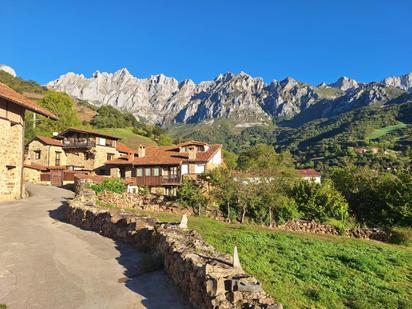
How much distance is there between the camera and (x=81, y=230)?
59.9 ft

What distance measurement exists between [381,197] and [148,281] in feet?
104

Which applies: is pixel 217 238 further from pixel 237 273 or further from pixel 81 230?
pixel 237 273

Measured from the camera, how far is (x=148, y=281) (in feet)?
35.7

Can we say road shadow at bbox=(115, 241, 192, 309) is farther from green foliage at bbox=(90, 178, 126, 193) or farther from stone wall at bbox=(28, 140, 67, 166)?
stone wall at bbox=(28, 140, 67, 166)

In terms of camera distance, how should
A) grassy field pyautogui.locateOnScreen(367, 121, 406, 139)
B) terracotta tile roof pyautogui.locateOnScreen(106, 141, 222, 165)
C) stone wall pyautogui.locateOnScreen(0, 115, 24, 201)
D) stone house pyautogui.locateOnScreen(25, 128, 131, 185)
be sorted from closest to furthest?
stone wall pyautogui.locateOnScreen(0, 115, 24, 201) → terracotta tile roof pyautogui.locateOnScreen(106, 141, 222, 165) → stone house pyautogui.locateOnScreen(25, 128, 131, 185) → grassy field pyautogui.locateOnScreen(367, 121, 406, 139)

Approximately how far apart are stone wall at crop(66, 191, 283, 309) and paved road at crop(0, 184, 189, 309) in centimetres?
47

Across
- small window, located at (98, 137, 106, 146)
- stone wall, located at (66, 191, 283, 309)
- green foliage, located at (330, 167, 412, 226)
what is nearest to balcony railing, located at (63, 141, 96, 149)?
small window, located at (98, 137, 106, 146)

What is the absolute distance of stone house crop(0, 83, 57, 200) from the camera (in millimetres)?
27031

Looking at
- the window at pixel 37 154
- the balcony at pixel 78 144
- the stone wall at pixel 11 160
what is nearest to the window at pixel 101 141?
the balcony at pixel 78 144

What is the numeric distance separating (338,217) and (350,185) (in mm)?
7995

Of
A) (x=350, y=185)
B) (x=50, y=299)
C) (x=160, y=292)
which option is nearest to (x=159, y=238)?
(x=160, y=292)

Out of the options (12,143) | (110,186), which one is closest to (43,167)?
A: (110,186)

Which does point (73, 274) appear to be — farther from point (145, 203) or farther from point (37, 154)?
point (37, 154)

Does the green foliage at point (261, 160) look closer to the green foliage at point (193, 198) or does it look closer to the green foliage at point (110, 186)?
Result: the green foliage at point (193, 198)
